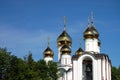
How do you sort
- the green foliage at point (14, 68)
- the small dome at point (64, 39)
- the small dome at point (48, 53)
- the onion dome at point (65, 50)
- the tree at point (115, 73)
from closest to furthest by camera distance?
the green foliage at point (14, 68) → the onion dome at point (65, 50) → the small dome at point (64, 39) → the small dome at point (48, 53) → the tree at point (115, 73)

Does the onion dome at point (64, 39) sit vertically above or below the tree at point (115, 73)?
above

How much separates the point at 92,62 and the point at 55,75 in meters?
4.52

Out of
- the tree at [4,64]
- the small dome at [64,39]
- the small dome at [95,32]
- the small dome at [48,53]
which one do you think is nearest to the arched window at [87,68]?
the small dome at [95,32]

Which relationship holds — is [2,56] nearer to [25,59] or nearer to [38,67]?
[25,59]

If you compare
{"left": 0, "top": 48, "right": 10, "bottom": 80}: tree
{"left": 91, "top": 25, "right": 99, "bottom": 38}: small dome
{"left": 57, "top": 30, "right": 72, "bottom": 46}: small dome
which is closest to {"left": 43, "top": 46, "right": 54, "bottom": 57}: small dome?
{"left": 57, "top": 30, "right": 72, "bottom": 46}: small dome

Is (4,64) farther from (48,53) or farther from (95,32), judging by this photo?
(48,53)

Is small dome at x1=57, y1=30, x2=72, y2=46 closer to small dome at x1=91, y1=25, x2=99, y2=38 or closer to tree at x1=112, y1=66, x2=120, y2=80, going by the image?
small dome at x1=91, y1=25, x2=99, y2=38

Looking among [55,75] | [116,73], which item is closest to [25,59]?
[55,75]

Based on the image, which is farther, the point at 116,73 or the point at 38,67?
the point at 116,73

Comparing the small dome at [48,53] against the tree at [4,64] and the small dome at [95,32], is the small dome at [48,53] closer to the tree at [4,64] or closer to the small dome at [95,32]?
the small dome at [95,32]

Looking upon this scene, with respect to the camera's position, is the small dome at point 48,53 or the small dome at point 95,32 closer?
the small dome at point 95,32

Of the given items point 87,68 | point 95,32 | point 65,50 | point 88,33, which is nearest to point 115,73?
point 65,50

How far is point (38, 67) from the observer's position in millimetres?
40938

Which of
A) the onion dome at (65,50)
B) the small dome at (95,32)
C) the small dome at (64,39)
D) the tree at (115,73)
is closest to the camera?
the small dome at (95,32)
